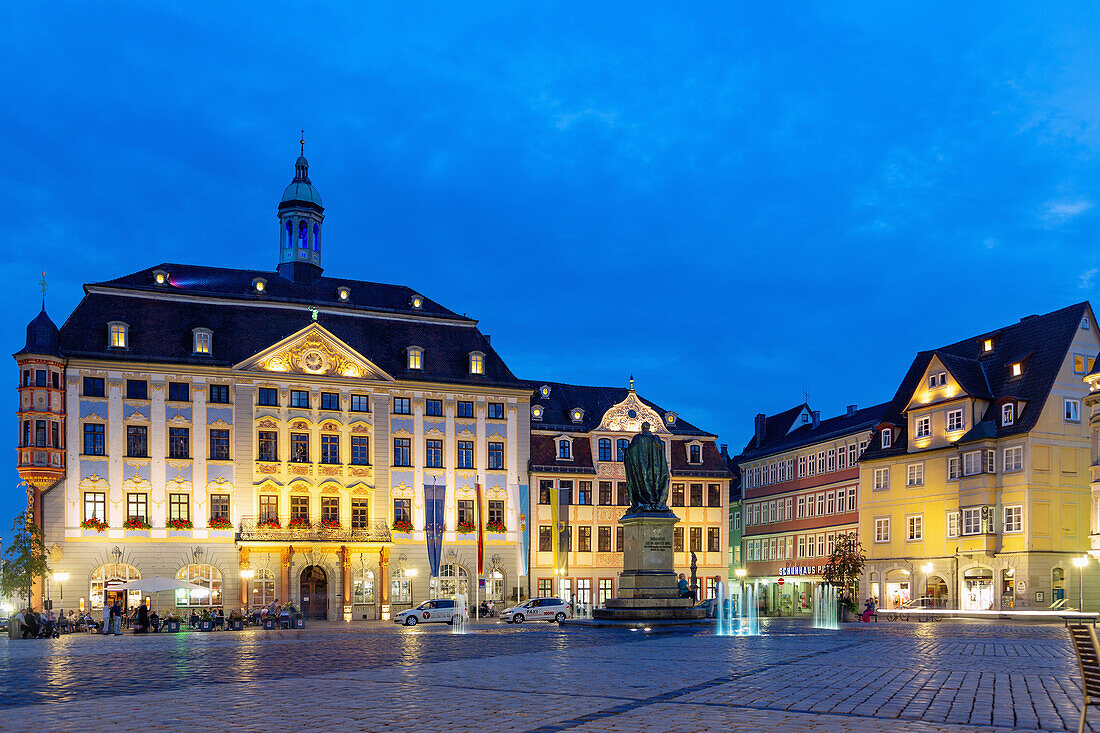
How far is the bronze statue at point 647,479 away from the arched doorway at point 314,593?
31020mm

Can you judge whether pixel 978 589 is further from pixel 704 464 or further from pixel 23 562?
pixel 23 562

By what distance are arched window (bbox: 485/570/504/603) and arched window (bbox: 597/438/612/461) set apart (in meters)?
10.5

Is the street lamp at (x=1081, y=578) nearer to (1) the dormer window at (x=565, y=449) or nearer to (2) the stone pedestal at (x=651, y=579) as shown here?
(2) the stone pedestal at (x=651, y=579)

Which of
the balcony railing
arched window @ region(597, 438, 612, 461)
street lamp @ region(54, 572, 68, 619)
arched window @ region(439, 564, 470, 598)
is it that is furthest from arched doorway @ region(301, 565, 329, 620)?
arched window @ region(597, 438, 612, 461)

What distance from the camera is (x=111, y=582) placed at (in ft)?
184

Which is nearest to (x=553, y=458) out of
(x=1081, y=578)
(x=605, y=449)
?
(x=605, y=449)

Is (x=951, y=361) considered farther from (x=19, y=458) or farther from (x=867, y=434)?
(x=19, y=458)

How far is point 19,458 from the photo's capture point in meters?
55.3

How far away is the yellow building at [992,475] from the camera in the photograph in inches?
2167

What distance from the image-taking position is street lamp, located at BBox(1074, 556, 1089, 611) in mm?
51156

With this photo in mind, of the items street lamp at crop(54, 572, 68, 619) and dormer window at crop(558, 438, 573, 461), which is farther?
dormer window at crop(558, 438, 573, 461)

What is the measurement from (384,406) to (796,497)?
30088 mm

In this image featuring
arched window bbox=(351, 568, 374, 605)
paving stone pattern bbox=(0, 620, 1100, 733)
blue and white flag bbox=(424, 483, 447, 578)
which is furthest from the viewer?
arched window bbox=(351, 568, 374, 605)

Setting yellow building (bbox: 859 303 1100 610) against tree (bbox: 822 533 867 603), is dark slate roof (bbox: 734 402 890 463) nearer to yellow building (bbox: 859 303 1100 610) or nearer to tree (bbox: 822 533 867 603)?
yellow building (bbox: 859 303 1100 610)
